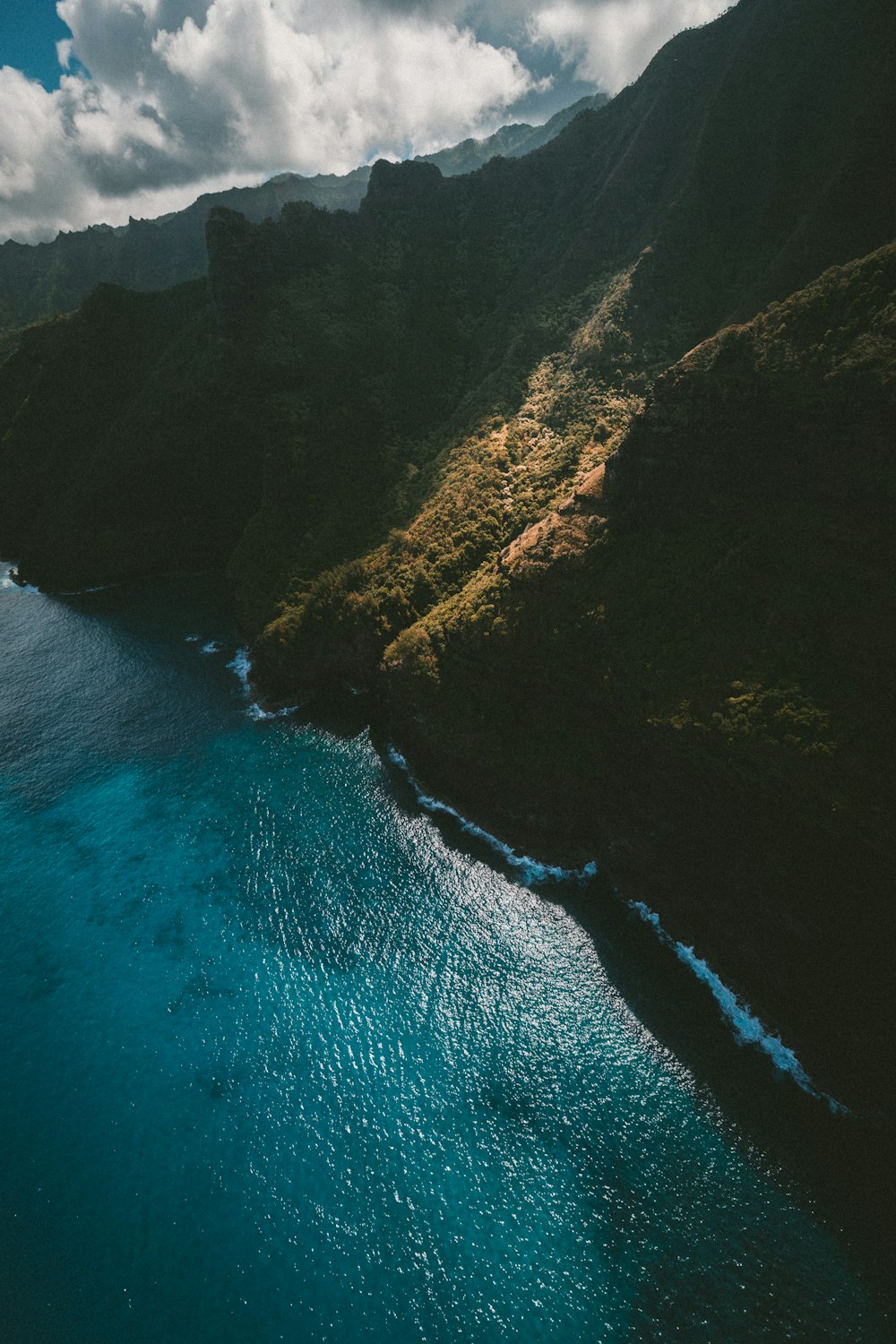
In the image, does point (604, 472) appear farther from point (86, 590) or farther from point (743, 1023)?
point (86, 590)

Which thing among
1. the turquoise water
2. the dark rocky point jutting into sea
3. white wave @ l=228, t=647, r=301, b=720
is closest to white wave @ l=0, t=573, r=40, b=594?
the dark rocky point jutting into sea

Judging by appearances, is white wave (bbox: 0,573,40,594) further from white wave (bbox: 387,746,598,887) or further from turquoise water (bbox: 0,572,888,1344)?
white wave (bbox: 387,746,598,887)

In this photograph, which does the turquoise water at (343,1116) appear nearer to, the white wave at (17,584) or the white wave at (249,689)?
the white wave at (249,689)

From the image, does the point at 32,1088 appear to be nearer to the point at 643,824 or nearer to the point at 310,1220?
the point at 310,1220

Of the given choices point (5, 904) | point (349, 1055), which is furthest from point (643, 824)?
point (5, 904)

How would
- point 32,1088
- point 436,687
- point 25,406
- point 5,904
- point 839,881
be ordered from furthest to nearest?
point 25,406, point 436,687, point 5,904, point 32,1088, point 839,881
